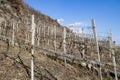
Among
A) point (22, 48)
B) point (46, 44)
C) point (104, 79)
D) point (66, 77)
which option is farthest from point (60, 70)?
point (46, 44)

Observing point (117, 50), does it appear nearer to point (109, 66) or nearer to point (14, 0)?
point (109, 66)

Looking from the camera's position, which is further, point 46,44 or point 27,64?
point 46,44

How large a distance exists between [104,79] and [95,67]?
1.48 m

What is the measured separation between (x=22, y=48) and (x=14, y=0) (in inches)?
485

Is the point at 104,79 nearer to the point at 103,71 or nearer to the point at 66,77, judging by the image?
the point at 103,71

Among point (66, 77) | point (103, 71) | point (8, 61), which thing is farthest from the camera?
point (103, 71)

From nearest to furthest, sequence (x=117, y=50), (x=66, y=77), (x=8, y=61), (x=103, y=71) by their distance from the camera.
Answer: (x=8, y=61) < (x=66, y=77) < (x=103, y=71) < (x=117, y=50)

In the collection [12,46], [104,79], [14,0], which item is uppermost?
[14,0]

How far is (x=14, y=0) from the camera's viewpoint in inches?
1092

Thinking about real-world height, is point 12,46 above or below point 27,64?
above

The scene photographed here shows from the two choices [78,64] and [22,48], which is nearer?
[22,48]

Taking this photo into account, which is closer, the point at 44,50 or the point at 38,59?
the point at 38,59

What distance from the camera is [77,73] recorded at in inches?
662

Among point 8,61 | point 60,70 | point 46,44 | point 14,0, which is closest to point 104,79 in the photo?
point 60,70
